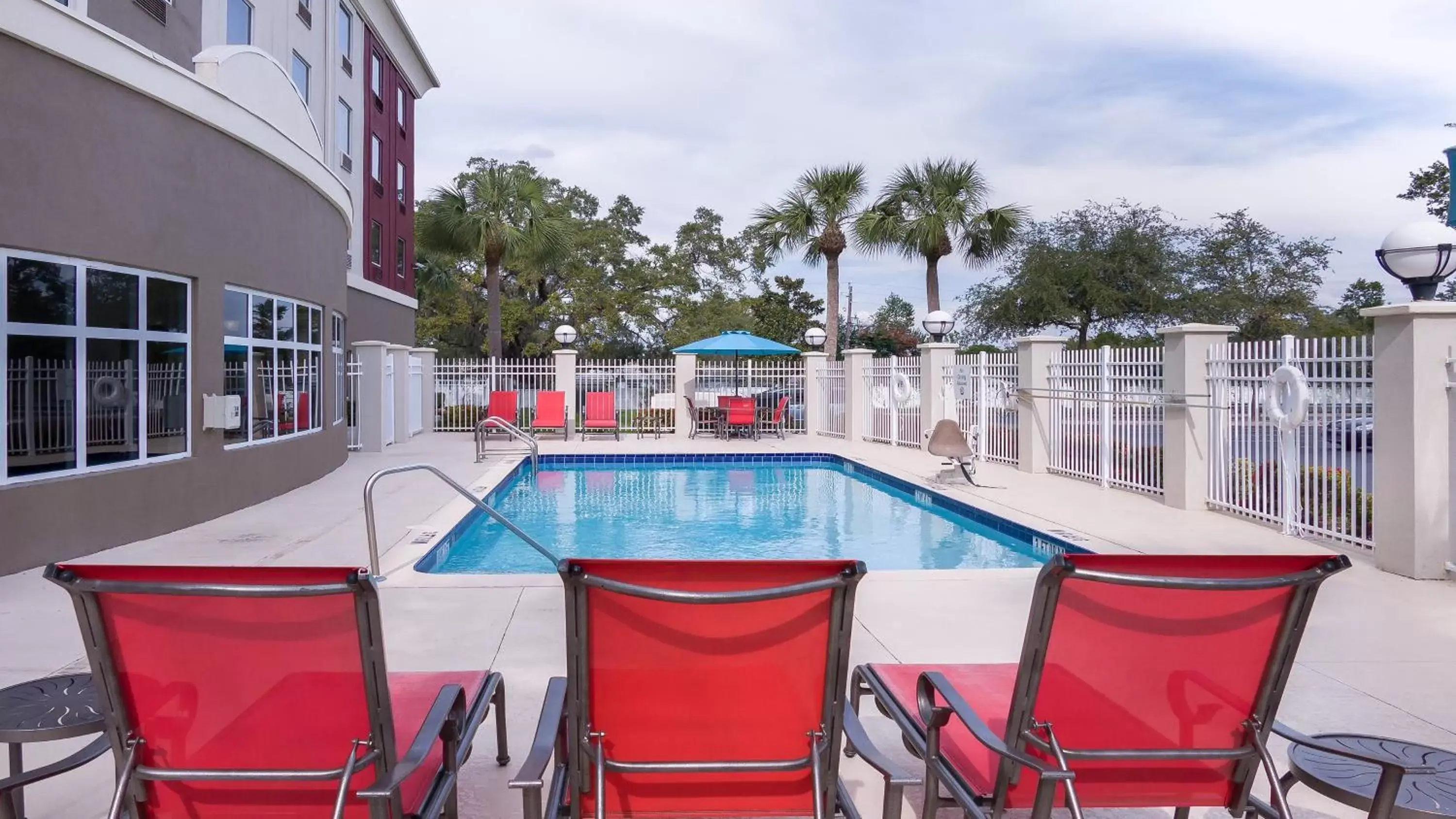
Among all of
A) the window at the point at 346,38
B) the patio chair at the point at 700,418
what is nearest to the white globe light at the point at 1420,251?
the patio chair at the point at 700,418

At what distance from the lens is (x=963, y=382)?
13.5 metres

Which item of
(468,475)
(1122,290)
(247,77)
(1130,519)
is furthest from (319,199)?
(1122,290)

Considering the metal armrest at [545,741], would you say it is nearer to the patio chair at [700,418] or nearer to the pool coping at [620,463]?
the pool coping at [620,463]

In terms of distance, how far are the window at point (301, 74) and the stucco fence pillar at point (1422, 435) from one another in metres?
19.2

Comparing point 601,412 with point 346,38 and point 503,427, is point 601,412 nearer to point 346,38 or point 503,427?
point 503,427

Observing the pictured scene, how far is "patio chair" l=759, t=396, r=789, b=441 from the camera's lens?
18.6 m

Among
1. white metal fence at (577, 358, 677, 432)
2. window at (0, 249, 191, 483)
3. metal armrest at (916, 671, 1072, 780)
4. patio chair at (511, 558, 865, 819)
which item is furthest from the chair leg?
white metal fence at (577, 358, 677, 432)

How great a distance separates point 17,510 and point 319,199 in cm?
668

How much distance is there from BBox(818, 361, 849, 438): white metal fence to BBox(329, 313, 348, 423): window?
9.18 m

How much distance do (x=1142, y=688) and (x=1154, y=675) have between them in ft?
0.13

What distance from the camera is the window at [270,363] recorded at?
9.07 metres

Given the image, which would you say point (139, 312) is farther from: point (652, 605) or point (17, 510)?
point (652, 605)

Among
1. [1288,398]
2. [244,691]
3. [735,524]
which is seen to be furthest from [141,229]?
[1288,398]

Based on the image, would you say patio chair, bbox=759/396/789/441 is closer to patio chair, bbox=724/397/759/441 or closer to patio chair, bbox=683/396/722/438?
patio chair, bbox=724/397/759/441
